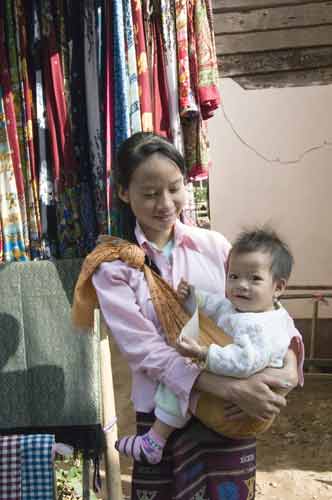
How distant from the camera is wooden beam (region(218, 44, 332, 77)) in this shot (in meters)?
5.15

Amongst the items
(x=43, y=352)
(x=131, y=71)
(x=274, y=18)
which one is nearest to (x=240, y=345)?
(x=43, y=352)

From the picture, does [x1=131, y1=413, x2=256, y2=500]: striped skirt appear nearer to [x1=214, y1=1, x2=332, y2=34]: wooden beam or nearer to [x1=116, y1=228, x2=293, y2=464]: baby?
[x1=116, y1=228, x2=293, y2=464]: baby

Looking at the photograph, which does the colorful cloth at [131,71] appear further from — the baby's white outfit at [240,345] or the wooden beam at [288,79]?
the wooden beam at [288,79]

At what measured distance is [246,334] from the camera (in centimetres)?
155

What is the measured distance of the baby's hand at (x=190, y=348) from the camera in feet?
4.95

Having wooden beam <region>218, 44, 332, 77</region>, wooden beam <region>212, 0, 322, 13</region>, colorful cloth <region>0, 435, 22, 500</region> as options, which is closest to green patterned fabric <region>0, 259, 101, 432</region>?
colorful cloth <region>0, 435, 22, 500</region>

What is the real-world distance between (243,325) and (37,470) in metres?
0.78

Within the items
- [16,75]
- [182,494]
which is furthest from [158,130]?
[182,494]

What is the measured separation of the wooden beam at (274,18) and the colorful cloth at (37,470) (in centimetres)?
428

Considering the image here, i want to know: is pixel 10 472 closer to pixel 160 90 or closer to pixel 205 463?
pixel 205 463

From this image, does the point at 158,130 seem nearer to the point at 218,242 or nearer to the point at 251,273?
the point at 218,242

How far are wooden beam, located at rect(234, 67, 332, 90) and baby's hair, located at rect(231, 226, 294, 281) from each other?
3.94 m

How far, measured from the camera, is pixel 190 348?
4.95 feet

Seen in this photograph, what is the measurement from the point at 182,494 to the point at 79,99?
144cm
